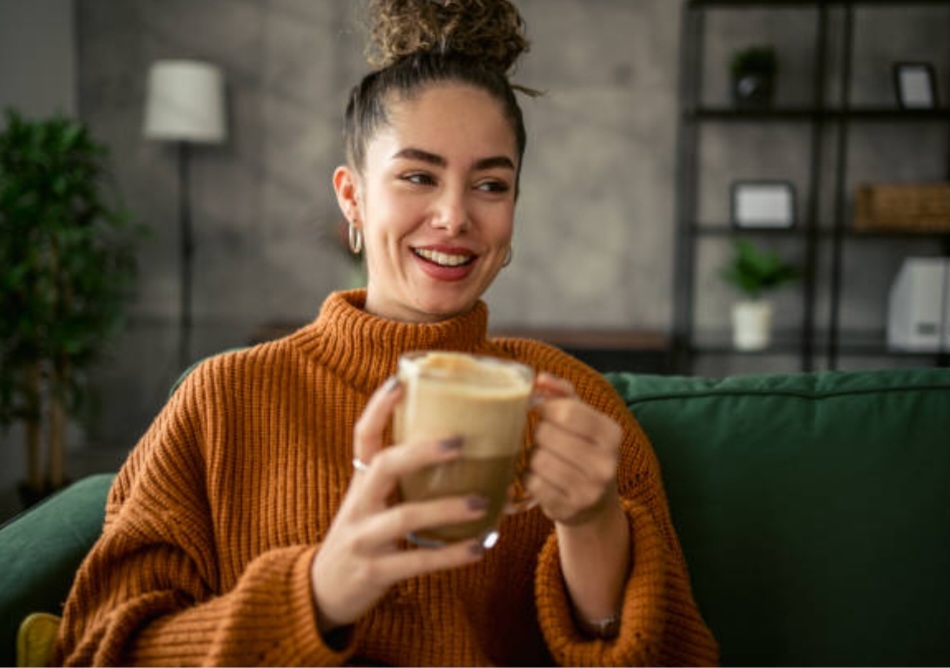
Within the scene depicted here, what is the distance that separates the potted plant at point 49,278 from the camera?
115 inches

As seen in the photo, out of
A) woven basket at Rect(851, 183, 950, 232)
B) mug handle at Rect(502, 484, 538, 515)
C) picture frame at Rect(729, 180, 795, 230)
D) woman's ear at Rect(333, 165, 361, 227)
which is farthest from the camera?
picture frame at Rect(729, 180, 795, 230)

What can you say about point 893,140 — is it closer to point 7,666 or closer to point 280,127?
point 280,127

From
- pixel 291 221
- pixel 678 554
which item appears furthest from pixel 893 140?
pixel 678 554

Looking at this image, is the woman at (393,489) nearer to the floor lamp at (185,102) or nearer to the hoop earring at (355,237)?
the hoop earring at (355,237)

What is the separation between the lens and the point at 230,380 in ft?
3.72

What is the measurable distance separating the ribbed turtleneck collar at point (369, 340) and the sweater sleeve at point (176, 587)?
0.20 meters

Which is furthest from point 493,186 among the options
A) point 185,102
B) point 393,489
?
point 185,102

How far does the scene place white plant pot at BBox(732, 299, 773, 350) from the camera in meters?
3.62

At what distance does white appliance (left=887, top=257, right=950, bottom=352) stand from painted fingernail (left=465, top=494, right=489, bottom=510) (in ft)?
11.1

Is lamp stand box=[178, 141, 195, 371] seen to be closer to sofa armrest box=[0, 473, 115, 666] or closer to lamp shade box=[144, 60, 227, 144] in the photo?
lamp shade box=[144, 60, 227, 144]

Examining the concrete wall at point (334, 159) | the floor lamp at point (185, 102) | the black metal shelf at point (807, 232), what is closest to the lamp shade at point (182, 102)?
the floor lamp at point (185, 102)

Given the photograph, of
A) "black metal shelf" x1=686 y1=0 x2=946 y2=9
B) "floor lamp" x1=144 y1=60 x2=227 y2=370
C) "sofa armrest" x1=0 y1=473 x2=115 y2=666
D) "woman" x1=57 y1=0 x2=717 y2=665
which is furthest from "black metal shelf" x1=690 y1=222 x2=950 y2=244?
"sofa armrest" x1=0 y1=473 x2=115 y2=666

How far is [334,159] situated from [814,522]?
125 inches

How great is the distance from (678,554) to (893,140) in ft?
11.2
